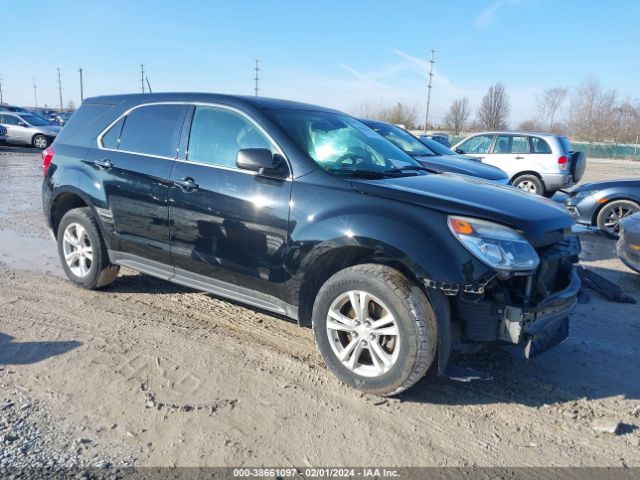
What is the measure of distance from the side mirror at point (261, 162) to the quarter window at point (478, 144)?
1065cm

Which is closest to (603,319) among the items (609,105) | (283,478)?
(283,478)

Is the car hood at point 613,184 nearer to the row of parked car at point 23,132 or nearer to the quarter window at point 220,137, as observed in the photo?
the quarter window at point 220,137

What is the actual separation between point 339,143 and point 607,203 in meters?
6.49

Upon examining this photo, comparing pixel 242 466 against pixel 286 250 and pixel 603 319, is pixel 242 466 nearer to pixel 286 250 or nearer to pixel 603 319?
pixel 286 250

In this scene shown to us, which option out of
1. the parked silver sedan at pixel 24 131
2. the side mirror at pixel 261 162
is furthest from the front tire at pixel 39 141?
the side mirror at pixel 261 162

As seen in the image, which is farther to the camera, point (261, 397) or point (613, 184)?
point (613, 184)

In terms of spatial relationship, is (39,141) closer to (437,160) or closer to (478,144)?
(478,144)

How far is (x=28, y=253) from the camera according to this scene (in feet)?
21.2

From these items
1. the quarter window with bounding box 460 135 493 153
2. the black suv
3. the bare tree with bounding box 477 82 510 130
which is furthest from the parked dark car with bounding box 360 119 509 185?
the bare tree with bounding box 477 82 510 130

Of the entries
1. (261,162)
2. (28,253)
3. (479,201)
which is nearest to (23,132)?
(28,253)

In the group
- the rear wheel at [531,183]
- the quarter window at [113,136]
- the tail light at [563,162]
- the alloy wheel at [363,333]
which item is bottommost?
the alloy wheel at [363,333]

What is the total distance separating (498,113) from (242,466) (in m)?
73.2

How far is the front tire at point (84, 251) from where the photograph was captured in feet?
16.1

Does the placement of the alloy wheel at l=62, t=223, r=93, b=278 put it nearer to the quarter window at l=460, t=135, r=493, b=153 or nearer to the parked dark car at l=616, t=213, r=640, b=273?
the parked dark car at l=616, t=213, r=640, b=273
